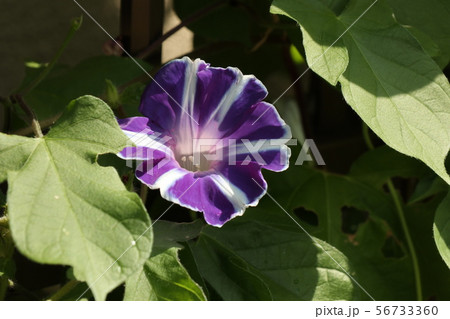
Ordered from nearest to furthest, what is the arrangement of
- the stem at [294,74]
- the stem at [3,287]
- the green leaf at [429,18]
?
the stem at [3,287]
the green leaf at [429,18]
the stem at [294,74]

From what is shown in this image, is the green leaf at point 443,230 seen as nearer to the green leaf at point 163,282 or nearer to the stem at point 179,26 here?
the green leaf at point 163,282

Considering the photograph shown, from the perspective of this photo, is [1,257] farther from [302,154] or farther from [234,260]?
[302,154]

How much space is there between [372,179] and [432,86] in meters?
0.35

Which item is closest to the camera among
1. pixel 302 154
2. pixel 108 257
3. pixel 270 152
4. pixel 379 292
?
pixel 108 257

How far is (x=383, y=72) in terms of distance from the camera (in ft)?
2.46

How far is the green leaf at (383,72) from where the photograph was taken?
0.70 m

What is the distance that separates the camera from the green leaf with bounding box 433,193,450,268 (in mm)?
765

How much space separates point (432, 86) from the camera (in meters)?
0.75

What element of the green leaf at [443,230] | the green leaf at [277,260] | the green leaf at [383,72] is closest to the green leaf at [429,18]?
the green leaf at [383,72]

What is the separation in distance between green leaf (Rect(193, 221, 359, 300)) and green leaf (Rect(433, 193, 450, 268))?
12 centimetres

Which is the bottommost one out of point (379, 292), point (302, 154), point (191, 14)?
point (379, 292)

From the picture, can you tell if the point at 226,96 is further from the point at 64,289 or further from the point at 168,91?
the point at 64,289

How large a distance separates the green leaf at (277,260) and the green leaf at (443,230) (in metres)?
0.12
